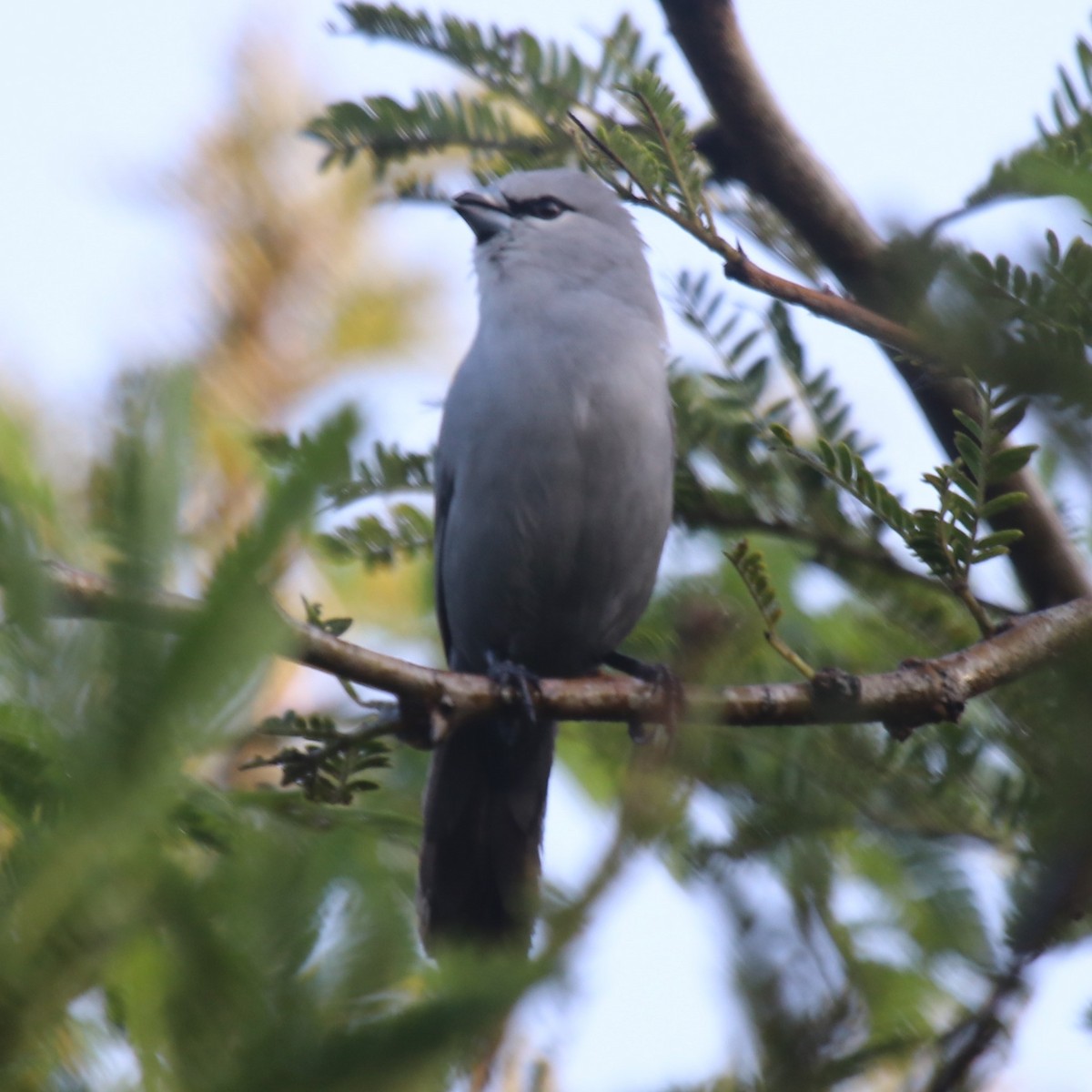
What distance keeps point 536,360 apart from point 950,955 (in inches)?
142

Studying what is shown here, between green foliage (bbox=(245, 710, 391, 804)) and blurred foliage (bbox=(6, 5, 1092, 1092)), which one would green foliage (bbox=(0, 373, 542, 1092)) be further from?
green foliage (bbox=(245, 710, 391, 804))

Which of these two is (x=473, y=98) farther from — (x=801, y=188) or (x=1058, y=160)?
(x=1058, y=160)

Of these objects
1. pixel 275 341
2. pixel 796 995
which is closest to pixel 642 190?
pixel 796 995

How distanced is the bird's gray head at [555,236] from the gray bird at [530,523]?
34 millimetres

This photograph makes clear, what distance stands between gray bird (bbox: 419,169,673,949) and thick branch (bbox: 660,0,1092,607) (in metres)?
Result: 1.06

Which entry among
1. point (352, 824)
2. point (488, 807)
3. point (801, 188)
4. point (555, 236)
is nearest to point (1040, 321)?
point (352, 824)

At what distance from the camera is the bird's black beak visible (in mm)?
5578

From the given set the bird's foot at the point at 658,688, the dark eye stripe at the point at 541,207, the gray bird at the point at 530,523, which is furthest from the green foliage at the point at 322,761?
the dark eye stripe at the point at 541,207

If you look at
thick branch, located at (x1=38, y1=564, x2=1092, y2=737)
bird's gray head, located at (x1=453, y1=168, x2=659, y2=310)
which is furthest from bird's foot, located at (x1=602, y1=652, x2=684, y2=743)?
bird's gray head, located at (x1=453, y1=168, x2=659, y2=310)

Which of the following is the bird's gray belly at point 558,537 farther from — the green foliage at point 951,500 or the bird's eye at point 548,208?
the green foliage at point 951,500

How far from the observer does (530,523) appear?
478 cm

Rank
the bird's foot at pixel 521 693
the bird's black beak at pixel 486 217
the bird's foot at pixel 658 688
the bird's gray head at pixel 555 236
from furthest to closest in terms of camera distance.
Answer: the bird's black beak at pixel 486 217, the bird's gray head at pixel 555 236, the bird's foot at pixel 521 693, the bird's foot at pixel 658 688

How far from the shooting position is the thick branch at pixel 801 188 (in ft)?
11.5

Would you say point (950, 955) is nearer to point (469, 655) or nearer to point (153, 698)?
point (153, 698)
